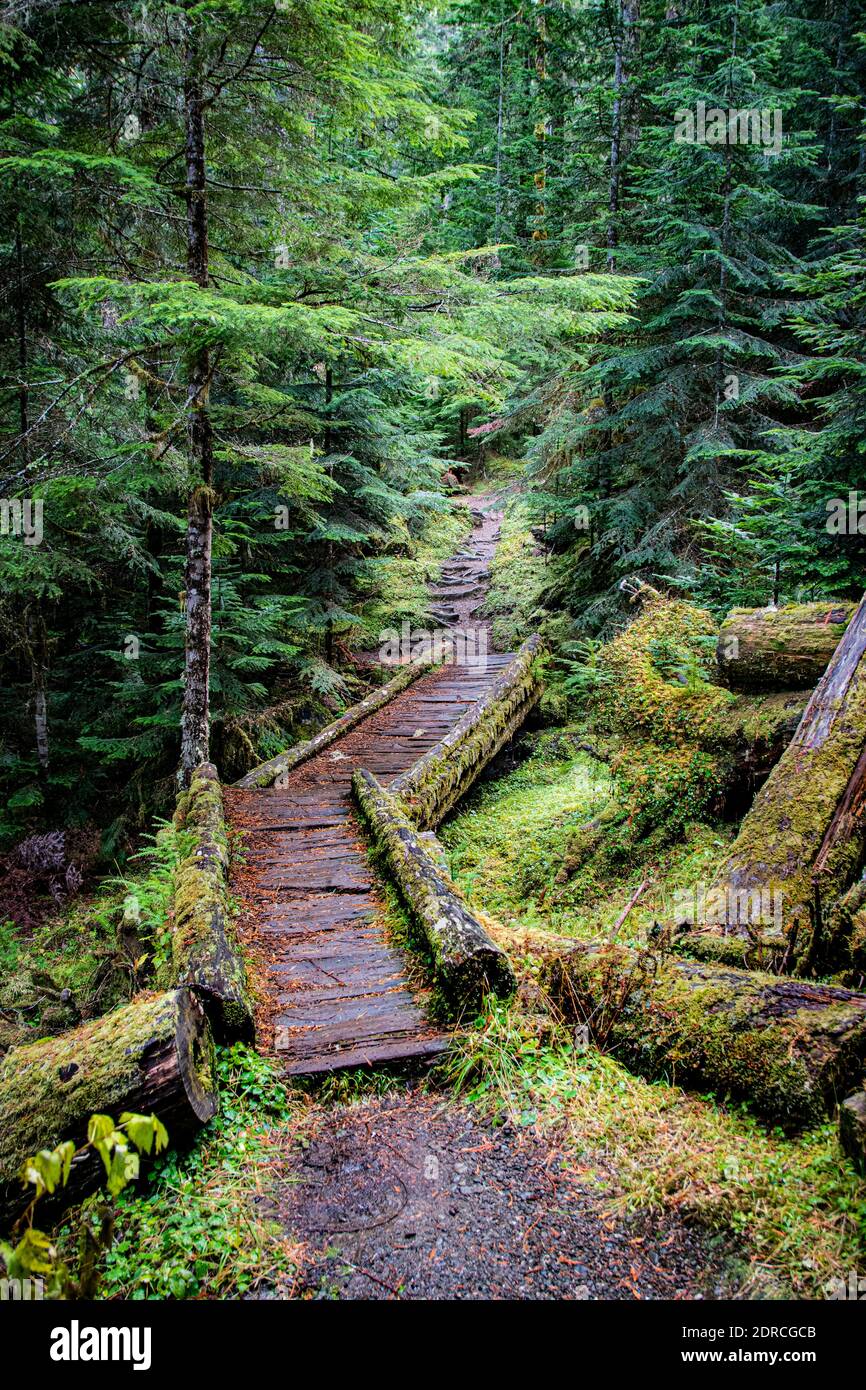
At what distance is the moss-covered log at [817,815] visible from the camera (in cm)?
446

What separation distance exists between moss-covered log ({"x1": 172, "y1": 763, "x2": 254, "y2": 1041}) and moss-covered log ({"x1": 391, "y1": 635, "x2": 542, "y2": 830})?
2.41 m

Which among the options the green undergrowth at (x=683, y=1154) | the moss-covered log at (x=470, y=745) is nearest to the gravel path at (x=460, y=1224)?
the green undergrowth at (x=683, y=1154)

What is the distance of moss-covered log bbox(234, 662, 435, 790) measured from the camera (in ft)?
30.3

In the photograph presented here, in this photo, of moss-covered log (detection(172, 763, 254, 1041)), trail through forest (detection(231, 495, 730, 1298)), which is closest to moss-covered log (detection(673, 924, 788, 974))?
trail through forest (detection(231, 495, 730, 1298))

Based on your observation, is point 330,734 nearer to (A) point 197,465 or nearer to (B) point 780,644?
(A) point 197,465

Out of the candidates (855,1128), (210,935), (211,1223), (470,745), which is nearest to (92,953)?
(210,935)

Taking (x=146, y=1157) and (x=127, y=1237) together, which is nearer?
(x=127, y=1237)

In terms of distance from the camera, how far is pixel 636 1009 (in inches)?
150

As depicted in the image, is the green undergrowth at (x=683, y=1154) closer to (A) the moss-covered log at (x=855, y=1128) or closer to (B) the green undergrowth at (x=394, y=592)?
(A) the moss-covered log at (x=855, y=1128)

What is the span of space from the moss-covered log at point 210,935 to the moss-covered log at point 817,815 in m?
3.50
